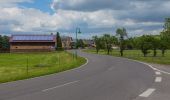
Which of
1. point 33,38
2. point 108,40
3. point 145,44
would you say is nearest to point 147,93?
point 145,44

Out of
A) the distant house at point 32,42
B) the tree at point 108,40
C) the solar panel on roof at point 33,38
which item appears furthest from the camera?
the solar panel on roof at point 33,38

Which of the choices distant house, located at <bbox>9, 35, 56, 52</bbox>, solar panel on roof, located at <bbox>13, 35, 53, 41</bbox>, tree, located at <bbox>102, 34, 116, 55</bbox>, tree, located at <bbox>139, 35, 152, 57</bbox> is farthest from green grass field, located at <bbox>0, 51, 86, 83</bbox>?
solar panel on roof, located at <bbox>13, 35, 53, 41</bbox>

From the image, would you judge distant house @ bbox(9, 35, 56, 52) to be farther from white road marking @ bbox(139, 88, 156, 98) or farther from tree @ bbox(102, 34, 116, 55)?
white road marking @ bbox(139, 88, 156, 98)

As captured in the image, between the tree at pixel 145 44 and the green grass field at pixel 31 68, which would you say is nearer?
the green grass field at pixel 31 68

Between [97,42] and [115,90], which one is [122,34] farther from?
[115,90]

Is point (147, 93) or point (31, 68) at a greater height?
point (147, 93)

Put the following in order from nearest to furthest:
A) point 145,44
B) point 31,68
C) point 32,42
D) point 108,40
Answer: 1. point 31,68
2. point 145,44
3. point 108,40
4. point 32,42

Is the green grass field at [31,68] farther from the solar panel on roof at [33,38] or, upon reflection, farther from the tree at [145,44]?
the solar panel on roof at [33,38]

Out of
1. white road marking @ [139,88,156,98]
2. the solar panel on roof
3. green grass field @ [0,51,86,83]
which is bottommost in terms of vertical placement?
green grass field @ [0,51,86,83]

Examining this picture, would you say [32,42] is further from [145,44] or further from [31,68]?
[31,68]

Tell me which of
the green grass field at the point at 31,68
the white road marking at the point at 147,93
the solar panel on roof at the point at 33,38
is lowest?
the green grass field at the point at 31,68

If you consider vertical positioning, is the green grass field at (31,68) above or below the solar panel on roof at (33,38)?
below

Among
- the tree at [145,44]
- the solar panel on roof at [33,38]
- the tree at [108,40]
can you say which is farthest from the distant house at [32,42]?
the tree at [145,44]

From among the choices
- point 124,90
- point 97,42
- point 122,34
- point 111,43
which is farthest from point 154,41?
point 124,90
